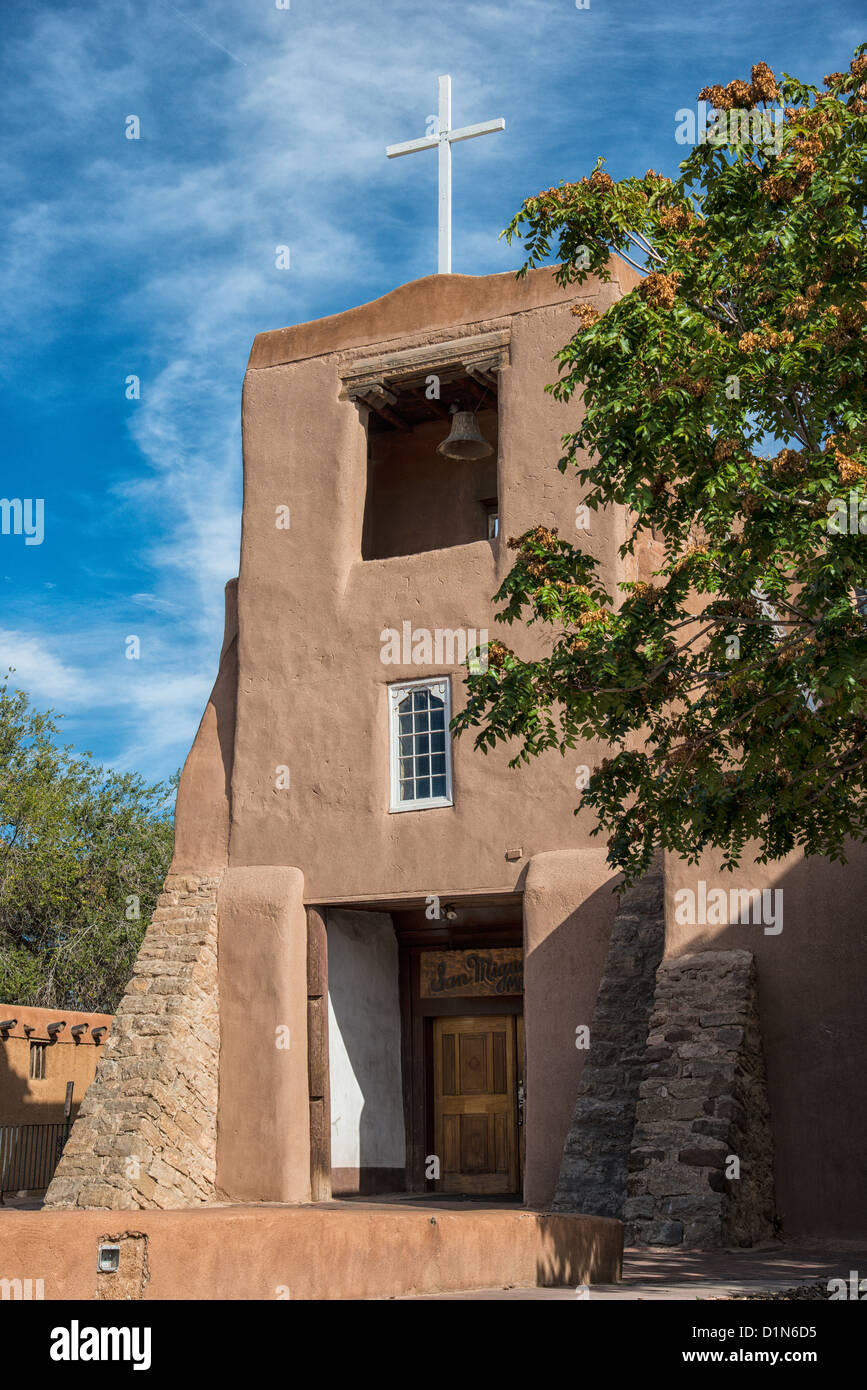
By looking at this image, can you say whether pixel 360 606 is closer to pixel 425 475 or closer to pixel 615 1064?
pixel 425 475

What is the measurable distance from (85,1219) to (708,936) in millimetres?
8506

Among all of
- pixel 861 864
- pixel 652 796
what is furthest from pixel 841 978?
pixel 652 796

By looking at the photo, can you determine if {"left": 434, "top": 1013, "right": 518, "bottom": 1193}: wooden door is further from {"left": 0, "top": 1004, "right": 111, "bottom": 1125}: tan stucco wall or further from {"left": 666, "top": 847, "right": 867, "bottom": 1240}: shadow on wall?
{"left": 0, "top": 1004, "right": 111, "bottom": 1125}: tan stucco wall

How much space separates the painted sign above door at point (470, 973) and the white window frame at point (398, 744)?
8.58 feet

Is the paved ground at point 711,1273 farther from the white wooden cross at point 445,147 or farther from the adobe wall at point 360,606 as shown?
the white wooden cross at point 445,147

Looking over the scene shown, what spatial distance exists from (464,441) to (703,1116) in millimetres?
8791

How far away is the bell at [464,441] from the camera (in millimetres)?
18484

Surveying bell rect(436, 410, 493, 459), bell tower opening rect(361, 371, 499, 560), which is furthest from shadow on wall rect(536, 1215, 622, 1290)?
bell tower opening rect(361, 371, 499, 560)

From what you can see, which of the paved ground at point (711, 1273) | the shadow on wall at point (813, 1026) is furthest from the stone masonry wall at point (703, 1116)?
the paved ground at point (711, 1273)

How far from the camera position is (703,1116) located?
523 inches

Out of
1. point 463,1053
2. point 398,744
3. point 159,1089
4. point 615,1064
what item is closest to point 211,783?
point 398,744

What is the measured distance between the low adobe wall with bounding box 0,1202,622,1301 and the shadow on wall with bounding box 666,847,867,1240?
4106 mm

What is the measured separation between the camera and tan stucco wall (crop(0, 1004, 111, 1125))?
73.1 ft

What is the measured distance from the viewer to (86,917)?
110 ft
